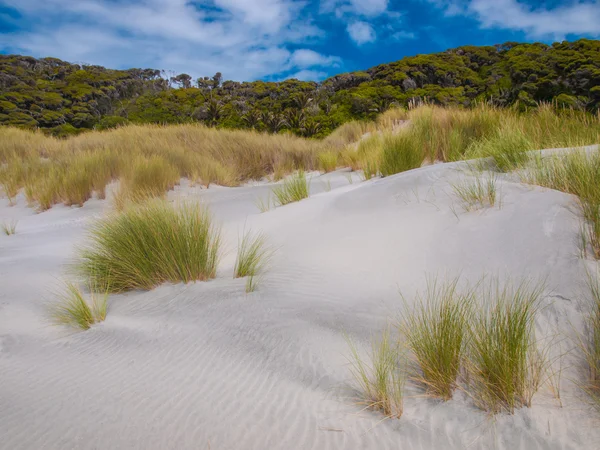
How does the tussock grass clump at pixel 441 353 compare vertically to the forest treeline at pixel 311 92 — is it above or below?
below

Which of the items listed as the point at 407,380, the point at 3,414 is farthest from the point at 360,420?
the point at 3,414

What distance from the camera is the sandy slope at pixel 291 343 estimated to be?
111cm

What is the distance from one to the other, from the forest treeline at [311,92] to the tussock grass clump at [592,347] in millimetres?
16449

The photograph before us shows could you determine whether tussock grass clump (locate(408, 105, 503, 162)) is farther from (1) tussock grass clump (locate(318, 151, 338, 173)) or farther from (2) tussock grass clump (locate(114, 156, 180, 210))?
(2) tussock grass clump (locate(114, 156, 180, 210))

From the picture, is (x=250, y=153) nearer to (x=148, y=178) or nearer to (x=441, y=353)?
(x=148, y=178)

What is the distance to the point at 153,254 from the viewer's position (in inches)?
101

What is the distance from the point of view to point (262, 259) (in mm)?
2746

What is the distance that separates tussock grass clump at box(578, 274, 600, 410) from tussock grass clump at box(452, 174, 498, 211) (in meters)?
1.09

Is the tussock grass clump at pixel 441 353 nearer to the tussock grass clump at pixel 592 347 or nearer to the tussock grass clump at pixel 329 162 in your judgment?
the tussock grass clump at pixel 592 347

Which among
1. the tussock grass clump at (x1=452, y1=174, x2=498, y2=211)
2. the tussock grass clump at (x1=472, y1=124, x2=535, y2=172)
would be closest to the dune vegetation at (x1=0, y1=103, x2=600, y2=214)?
the tussock grass clump at (x1=472, y1=124, x2=535, y2=172)

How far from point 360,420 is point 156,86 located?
160 ft

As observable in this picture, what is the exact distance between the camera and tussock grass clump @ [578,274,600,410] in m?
1.09

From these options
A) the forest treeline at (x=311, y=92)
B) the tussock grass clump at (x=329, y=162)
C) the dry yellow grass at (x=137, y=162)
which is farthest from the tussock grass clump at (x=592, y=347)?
the forest treeline at (x=311, y=92)

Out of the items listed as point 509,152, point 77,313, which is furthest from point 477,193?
point 77,313
